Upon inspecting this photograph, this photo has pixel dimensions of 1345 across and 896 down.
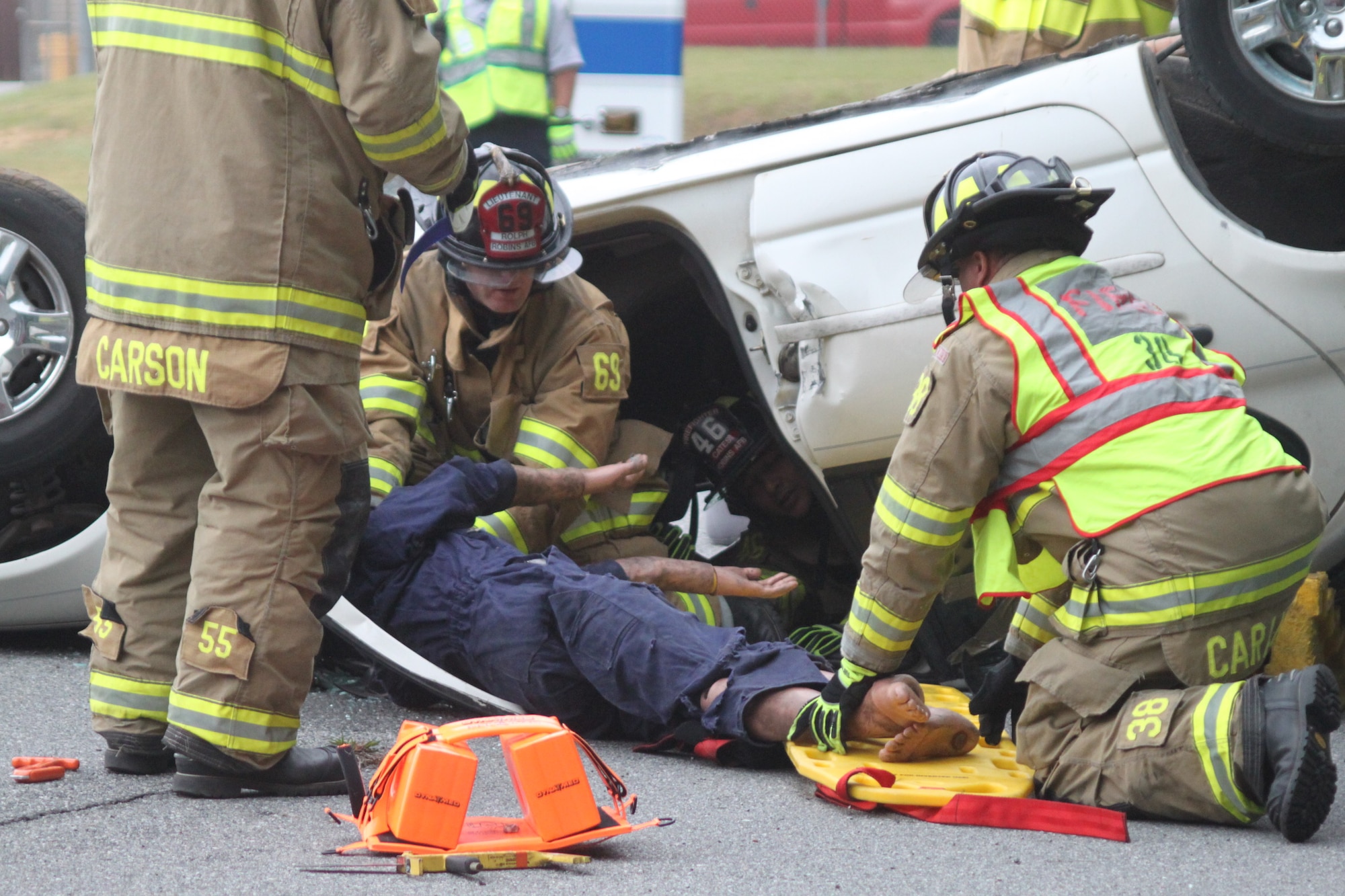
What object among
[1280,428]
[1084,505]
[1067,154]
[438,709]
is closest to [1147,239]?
[1067,154]

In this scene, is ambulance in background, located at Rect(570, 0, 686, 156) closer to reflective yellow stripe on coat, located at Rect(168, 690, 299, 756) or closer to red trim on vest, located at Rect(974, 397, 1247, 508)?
red trim on vest, located at Rect(974, 397, 1247, 508)

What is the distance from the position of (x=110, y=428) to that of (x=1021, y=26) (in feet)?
10.1

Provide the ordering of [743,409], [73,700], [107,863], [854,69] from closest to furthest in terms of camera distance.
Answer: [107,863] → [73,700] → [743,409] → [854,69]

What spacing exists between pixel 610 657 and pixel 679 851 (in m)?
0.81

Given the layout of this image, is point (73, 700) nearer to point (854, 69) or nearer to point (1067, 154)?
point (1067, 154)

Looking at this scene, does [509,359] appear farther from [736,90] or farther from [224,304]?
[736,90]

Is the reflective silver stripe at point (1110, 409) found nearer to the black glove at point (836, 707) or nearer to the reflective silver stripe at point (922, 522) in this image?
the reflective silver stripe at point (922, 522)

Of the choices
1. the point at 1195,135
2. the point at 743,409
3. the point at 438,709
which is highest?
the point at 1195,135

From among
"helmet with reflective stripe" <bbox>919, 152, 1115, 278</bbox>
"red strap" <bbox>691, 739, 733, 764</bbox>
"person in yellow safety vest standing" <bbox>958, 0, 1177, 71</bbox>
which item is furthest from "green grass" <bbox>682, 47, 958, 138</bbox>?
"red strap" <bbox>691, 739, 733, 764</bbox>

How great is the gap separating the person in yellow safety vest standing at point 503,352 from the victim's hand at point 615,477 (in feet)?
0.23

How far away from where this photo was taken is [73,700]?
352 cm

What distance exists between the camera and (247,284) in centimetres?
277

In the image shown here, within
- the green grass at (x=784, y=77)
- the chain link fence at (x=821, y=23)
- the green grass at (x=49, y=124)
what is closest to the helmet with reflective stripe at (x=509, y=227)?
the green grass at (x=784, y=77)

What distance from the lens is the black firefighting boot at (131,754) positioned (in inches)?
117
